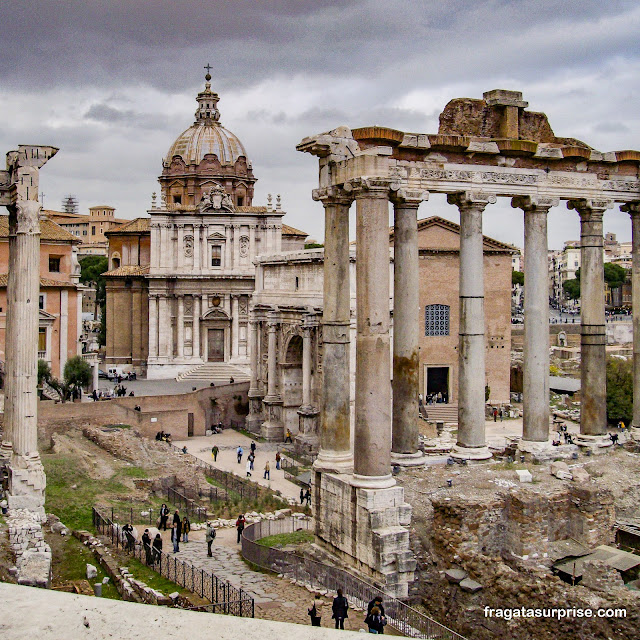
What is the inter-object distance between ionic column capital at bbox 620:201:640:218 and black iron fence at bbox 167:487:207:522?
1227 cm

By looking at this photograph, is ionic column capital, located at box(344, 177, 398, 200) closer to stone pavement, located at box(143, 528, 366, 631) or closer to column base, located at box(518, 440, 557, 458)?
column base, located at box(518, 440, 557, 458)

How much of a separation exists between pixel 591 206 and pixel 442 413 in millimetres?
24794

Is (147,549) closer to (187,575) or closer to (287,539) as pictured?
(187,575)

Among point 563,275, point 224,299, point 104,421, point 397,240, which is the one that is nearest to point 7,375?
point 397,240

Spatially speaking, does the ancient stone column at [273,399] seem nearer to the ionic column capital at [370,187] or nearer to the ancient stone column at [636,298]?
the ancient stone column at [636,298]

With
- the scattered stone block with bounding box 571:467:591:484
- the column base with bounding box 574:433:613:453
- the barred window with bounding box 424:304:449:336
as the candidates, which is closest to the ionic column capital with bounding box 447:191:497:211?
the scattered stone block with bounding box 571:467:591:484

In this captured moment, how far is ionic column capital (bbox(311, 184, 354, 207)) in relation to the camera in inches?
575

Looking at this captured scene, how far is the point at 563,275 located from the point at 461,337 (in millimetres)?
114969

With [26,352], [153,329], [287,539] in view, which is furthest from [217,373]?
[287,539]

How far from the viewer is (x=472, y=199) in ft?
53.1

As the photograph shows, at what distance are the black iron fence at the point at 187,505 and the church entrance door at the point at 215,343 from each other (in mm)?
24382

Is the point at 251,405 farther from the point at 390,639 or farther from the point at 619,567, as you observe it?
the point at 390,639

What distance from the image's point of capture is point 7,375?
18547mm

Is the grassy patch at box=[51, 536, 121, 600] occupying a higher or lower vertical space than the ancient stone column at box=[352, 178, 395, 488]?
lower
